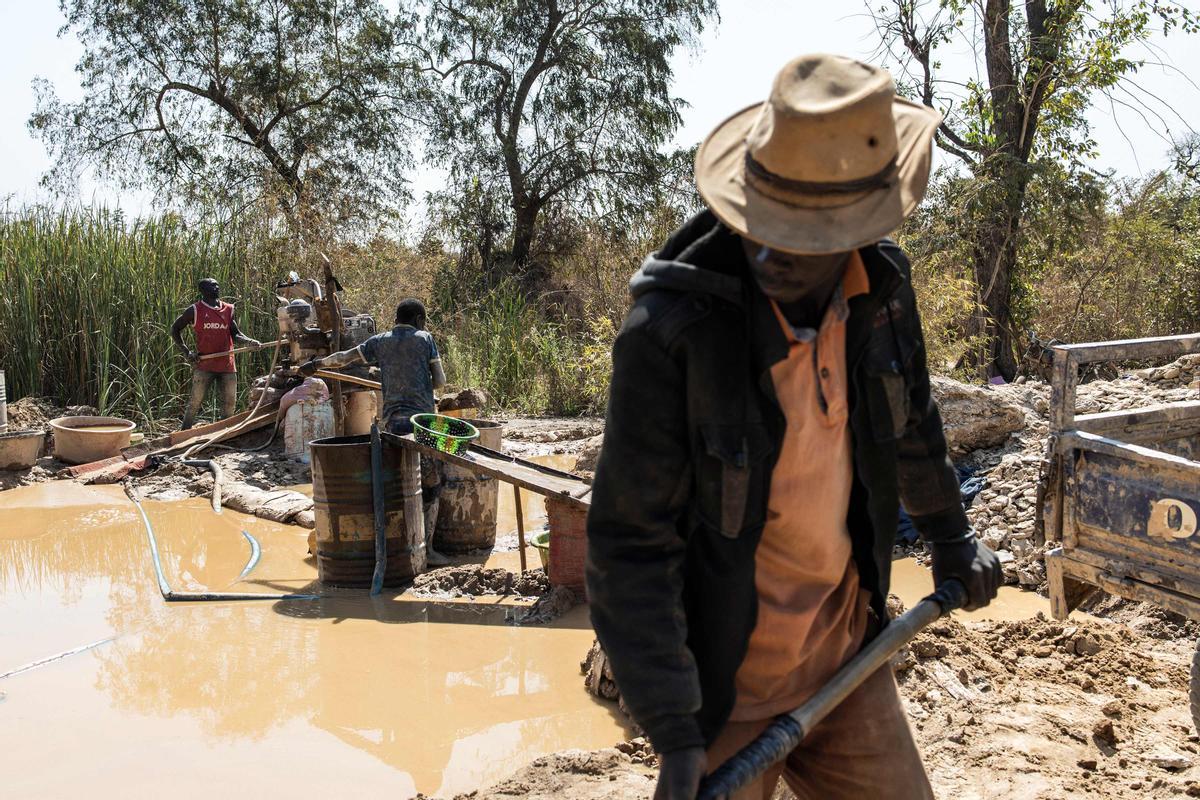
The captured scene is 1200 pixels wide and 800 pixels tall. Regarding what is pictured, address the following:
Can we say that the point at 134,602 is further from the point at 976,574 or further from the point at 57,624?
the point at 976,574

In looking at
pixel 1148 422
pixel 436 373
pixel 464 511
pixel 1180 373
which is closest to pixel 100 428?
pixel 436 373

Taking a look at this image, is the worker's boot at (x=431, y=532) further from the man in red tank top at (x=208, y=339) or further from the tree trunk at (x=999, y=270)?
the tree trunk at (x=999, y=270)

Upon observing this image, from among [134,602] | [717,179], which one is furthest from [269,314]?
[717,179]

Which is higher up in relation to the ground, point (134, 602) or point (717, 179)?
point (717, 179)

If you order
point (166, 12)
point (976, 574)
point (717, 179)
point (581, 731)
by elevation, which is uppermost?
point (166, 12)

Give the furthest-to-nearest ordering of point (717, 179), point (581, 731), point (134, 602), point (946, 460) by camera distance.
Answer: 1. point (134, 602)
2. point (581, 731)
3. point (946, 460)
4. point (717, 179)

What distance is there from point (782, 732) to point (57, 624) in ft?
18.8

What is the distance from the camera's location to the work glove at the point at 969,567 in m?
2.03

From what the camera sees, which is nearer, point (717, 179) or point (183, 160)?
point (717, 179)

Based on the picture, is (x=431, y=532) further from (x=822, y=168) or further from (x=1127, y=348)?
(x=822, y=168)

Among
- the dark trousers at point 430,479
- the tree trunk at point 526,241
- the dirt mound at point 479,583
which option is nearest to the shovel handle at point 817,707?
the dirt mound at point 479,583

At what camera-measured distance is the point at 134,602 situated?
644 cm

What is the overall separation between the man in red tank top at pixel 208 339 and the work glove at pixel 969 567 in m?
10.2

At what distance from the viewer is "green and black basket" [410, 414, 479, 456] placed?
19.5 feet
